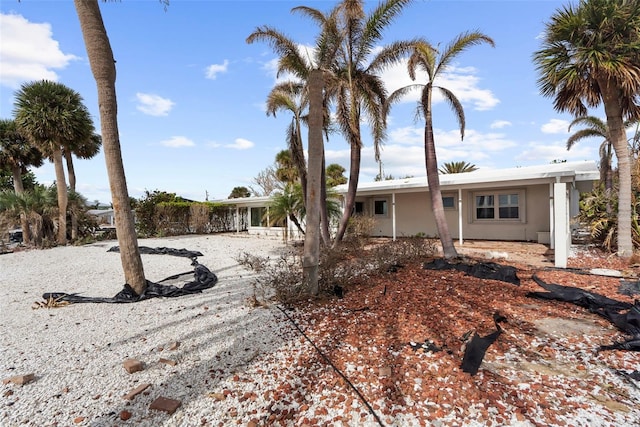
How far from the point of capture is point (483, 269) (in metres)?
6.36

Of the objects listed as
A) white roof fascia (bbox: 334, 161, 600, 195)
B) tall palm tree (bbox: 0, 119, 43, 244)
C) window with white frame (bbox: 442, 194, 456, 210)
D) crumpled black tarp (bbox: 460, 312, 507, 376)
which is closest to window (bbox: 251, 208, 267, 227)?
white roof fascia (bbox: 334, 161, 600, 195)

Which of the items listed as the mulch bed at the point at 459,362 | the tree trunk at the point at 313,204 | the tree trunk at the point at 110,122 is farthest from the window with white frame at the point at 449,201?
the tree trunk at the point at 110,122

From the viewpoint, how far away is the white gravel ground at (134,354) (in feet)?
7.91

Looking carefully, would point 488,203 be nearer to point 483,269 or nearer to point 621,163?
point 621,163

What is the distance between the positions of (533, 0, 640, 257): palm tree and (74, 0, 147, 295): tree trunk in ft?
34.4

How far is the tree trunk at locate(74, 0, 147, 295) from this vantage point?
529 centimetres

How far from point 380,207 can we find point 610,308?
11.7m

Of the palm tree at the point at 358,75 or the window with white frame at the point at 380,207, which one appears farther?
the window with white frame at the point at 380,207

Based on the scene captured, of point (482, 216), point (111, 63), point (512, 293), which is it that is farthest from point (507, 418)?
point (482, 216)

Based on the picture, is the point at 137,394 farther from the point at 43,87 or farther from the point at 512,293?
the point at 43,87

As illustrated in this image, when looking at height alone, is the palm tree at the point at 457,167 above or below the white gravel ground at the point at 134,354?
above

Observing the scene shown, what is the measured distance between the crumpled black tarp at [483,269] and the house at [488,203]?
4.91 m

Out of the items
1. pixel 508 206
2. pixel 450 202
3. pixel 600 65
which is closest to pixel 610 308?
pixel 600 65

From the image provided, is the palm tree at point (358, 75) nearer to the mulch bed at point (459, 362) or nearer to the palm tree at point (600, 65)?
the palm tree at point (600, 65)
